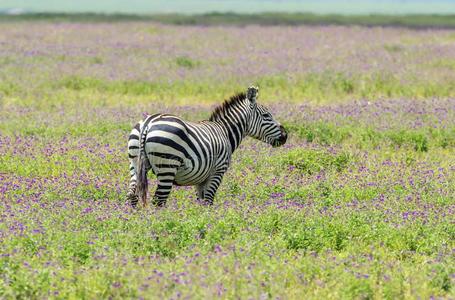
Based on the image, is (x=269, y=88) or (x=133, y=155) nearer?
(x=133, y=155)

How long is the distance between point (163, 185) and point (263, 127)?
258cm

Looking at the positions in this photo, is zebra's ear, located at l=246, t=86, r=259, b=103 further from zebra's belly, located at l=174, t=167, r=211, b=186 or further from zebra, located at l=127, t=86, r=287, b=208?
zebra's belly, located at l=174, t=167, r=211, b=186

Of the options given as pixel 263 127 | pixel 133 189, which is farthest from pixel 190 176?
pixel 263 127

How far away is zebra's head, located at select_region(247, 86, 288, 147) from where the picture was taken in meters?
12.3

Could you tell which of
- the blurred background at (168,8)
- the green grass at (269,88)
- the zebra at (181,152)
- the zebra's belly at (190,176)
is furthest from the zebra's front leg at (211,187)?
the blurred background at (168,8)

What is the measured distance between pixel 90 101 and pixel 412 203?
38.4 feet

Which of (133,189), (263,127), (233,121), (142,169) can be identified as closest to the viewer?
(142,169)

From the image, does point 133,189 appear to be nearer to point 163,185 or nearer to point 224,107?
point 163,185

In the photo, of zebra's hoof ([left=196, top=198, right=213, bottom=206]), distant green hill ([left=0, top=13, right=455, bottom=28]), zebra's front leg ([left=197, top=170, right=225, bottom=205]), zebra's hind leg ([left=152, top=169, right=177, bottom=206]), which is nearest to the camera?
zebra's hind leg ([left=152, top=169, right=177, bottom=206])

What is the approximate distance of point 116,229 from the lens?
8.90 m

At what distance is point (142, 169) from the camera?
33.5 ft

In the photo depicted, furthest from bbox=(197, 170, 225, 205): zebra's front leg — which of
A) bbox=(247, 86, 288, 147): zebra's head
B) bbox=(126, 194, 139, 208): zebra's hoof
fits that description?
bbox=(247, 86, 288, 147): zebra's head

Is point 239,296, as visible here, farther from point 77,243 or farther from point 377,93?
point 377,93

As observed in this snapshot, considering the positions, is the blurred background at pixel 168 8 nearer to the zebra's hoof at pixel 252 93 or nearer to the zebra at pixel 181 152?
the zebra's hoof at pixel 252 93
